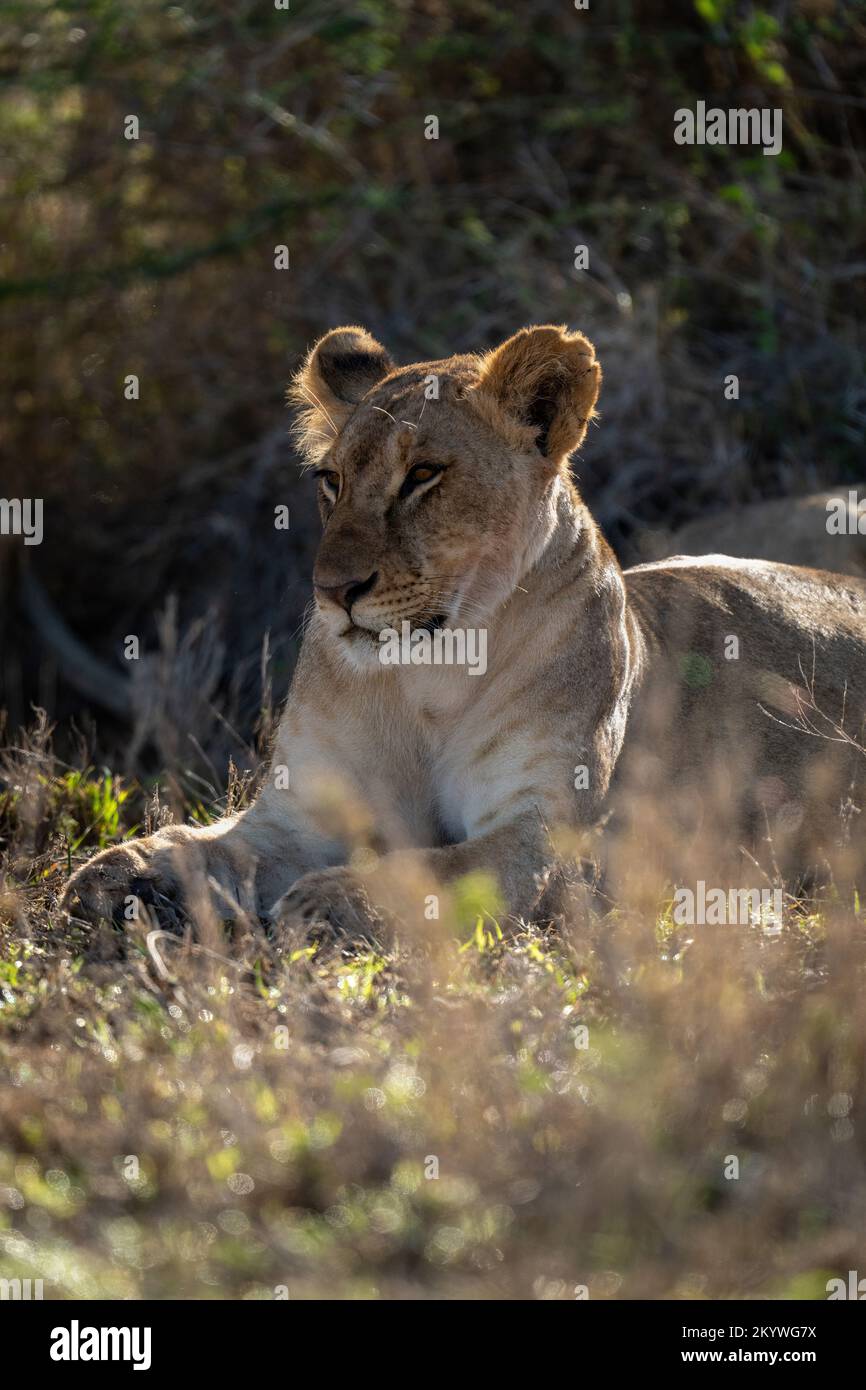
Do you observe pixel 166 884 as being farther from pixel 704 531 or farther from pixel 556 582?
pixel 704 531

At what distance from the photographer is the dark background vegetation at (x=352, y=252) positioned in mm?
8469

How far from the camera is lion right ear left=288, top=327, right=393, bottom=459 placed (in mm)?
5070

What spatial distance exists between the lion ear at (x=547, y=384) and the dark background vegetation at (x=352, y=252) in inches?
133

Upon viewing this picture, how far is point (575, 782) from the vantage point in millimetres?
4492


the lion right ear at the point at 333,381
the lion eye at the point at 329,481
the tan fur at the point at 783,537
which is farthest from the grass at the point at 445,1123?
the tan fur at the point at 783,537

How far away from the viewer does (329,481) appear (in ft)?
15.1

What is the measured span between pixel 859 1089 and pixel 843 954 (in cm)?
30
